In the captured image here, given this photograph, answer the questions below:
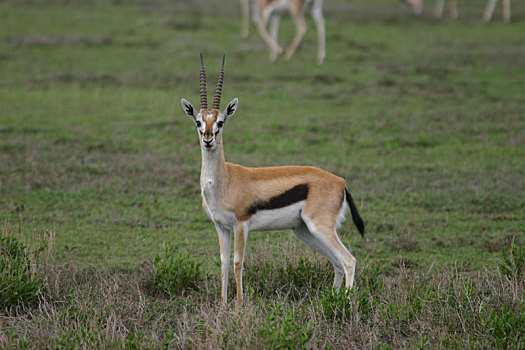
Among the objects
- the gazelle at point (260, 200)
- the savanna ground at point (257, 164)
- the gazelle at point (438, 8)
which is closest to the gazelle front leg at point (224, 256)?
the gazelle at point (260, 200)

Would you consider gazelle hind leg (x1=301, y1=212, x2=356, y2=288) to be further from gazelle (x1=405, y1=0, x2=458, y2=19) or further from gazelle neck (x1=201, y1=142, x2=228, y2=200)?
gazelle (x1=405, y1=0, x2=458, y2=19)

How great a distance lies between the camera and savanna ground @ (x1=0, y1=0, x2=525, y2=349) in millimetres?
5148

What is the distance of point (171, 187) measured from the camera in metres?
9.75

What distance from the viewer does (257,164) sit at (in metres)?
10.8

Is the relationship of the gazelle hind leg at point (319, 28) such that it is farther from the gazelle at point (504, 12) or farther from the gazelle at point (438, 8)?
the gazelle at point (504, 12)

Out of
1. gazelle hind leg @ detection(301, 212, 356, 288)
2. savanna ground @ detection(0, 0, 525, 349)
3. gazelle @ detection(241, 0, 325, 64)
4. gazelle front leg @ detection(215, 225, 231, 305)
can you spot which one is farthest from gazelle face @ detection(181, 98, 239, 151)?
gazelle @ detection(241, 0, 325, 64)

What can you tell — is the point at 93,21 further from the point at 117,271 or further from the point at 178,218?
the point at 117,271

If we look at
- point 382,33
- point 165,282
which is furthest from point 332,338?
point 382,33

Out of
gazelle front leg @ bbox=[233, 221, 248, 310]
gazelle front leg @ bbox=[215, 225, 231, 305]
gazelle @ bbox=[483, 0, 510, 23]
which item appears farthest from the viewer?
gazelle @ bbox=[483, 0, 510, 23]

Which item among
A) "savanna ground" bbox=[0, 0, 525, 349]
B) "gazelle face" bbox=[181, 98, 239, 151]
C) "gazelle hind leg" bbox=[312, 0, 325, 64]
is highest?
"gazelle hind leg" bbox=[312, 0, 325, 64]

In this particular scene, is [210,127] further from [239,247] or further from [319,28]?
[319,28]

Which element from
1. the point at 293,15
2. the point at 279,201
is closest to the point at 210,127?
the point at 279,201

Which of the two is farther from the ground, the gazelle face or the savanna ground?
the gazelle face

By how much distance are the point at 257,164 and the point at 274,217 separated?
5.28 meters
